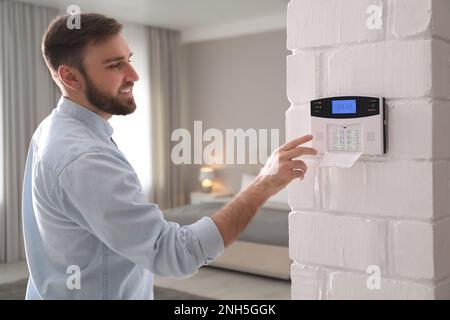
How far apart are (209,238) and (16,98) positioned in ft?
11.3

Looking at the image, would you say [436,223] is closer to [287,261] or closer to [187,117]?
[287,261]

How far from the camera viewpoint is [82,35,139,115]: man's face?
0.85m

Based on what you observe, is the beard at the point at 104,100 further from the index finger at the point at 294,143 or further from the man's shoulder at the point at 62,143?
the index finger at the point at 294,143

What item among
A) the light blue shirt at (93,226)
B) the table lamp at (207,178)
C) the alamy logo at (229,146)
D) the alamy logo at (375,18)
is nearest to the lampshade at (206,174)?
the table lamp at (207,178)

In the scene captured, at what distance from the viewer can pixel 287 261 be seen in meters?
3.06

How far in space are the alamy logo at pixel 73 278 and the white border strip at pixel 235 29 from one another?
3.84 metres

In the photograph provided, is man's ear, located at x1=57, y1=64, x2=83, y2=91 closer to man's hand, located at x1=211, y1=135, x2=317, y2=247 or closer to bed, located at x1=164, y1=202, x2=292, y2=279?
man's hand, located at x1=211, y1=135, x2=317, y2=247

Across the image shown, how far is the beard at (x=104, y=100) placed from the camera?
0.86 m

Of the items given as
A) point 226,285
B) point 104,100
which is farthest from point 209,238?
point 226,285

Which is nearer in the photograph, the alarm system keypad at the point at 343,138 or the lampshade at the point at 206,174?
the alarm system keypad at the point at 343,138

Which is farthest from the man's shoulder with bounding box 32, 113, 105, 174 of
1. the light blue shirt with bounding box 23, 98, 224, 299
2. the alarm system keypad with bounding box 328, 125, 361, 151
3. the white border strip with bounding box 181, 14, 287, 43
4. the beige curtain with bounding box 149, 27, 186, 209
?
the beige curtain with bounding box 149, 27, 186, 209

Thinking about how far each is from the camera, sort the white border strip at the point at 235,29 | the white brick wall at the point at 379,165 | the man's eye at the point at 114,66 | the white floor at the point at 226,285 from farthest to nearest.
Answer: the white border strip at the point at 235,29
the white floor at the point at 226,285
the man's eye at the point at 114,66
the white brick wall at the point at 379,165

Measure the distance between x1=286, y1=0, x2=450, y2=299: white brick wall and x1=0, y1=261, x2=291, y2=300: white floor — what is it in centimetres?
208

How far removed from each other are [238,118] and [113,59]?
3.99 m
